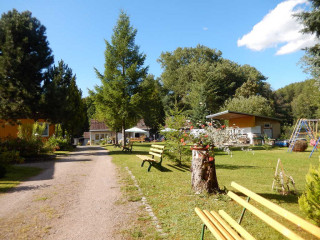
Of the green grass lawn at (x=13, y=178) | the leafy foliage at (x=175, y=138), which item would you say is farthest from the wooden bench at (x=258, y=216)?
the leafy foliage at (x=175, y=138)

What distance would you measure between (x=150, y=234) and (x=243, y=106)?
122ft

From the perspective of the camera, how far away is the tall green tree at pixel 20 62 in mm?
15680

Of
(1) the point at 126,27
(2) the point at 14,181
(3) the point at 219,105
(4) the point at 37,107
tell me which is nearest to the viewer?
(2) the point at 14,181

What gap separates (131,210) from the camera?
16.4ft

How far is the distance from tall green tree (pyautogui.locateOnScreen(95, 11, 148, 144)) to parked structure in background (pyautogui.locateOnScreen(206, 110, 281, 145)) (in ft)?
36.2

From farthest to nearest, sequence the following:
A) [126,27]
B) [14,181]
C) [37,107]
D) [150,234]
→ 1. [126,27]
2. [37,107]
3. [14,181]
4. [150,234]

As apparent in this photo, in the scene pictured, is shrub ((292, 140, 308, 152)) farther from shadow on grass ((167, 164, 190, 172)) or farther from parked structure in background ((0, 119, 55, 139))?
parked structure in background ((0, 119, 55, 139))

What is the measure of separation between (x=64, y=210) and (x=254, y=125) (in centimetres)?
2753

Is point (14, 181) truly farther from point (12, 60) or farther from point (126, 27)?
point (126, 27)

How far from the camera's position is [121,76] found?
2255 centimetres

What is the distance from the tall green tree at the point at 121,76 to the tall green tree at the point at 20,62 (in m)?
6.88

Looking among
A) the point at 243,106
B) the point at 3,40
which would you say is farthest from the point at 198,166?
the point at 243,106

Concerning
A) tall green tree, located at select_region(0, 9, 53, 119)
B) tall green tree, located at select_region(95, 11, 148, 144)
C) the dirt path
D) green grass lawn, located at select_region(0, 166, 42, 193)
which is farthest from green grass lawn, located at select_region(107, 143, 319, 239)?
tall green tree, located at select_region(95, 11, 148, 144)

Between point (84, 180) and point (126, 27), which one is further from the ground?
point (126, 27)
